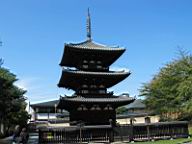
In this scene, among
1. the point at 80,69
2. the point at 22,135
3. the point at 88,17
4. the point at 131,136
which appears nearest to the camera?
the point at 22,135

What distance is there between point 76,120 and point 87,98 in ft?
9.14

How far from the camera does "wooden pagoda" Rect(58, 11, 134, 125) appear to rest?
3875 centimetres

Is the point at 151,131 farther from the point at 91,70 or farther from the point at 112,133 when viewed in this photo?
the point at 91,70

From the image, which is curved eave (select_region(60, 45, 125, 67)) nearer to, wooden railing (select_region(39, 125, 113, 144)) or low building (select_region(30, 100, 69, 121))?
wooden railing (select_region(39, 125, 113, 144))

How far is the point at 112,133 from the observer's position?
1449 inches

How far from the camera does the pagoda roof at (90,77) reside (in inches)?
1523

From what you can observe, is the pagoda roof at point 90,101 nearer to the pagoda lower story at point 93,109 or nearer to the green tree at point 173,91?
the pagoda lower story at point 93,109

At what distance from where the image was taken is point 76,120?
128 feet

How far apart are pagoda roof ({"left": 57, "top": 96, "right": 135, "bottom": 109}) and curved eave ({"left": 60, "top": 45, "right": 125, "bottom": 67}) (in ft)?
15.4

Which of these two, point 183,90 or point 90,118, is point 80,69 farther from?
point 183,90

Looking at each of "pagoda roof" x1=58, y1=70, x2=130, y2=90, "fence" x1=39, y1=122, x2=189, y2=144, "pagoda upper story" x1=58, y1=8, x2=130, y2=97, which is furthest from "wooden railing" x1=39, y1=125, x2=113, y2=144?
"pagoda roof" x1=58, y1=70, x2=130, y2=90

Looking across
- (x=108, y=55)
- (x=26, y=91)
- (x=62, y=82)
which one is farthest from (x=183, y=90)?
(x=26, y=91)

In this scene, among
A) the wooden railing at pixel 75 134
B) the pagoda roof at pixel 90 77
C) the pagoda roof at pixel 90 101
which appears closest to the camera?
the wooden railing at pixel 75 134

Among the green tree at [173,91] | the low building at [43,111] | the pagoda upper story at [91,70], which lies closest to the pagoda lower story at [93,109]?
the pagoda upper story at [91,70]
